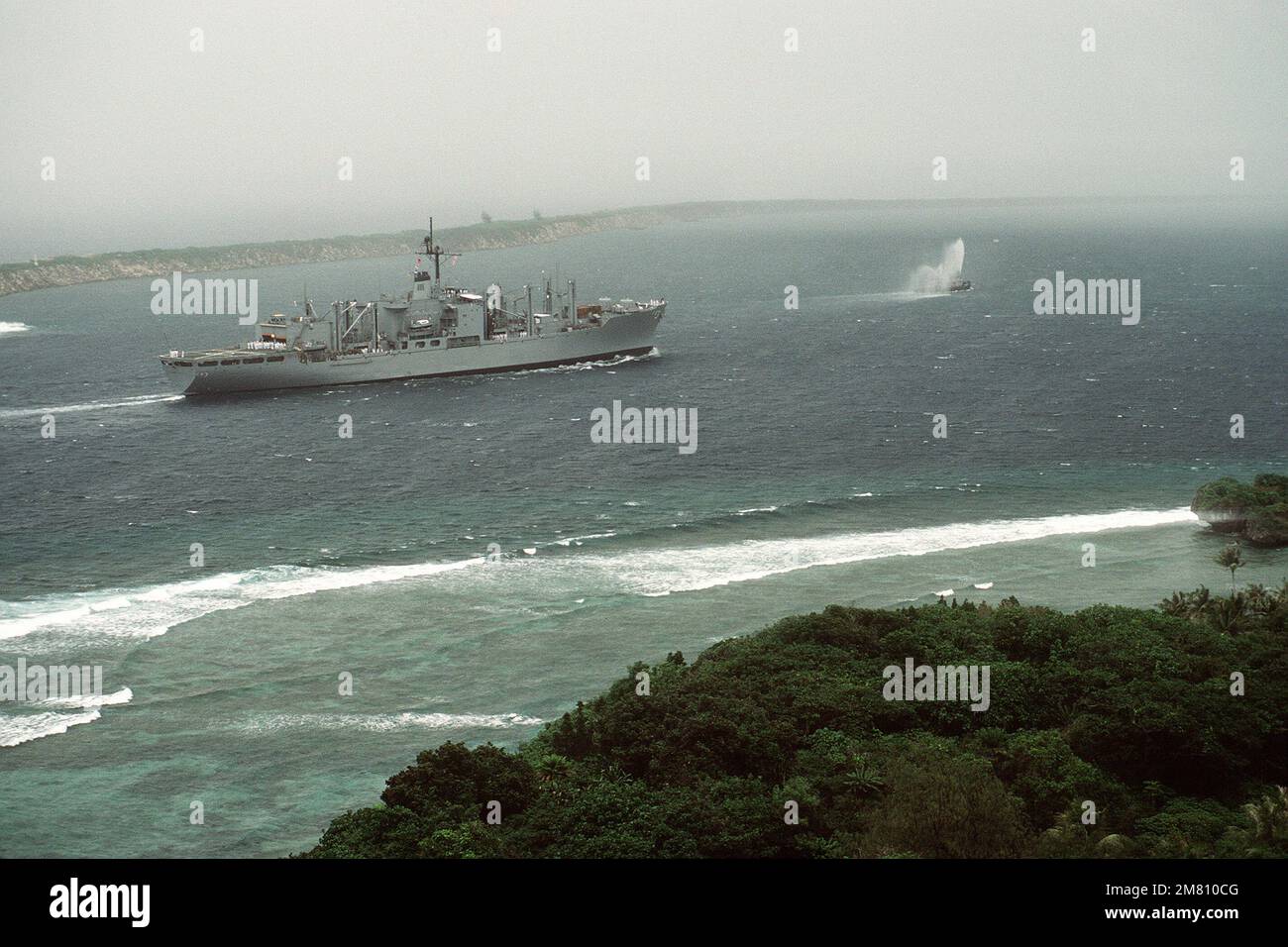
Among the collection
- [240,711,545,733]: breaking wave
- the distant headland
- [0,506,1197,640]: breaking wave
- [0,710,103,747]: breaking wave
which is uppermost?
the distant headland

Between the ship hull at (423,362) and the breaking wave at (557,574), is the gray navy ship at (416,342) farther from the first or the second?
the breaking wave at (557,574)

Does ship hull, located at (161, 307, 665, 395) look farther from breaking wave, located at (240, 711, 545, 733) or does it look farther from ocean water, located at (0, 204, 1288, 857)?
breaking wave, located at (240, 711, 545, 733)

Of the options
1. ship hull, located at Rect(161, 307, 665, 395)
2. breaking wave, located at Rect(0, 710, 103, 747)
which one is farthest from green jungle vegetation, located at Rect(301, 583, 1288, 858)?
ship hull, located at Rect(161, 307, 665, 395)

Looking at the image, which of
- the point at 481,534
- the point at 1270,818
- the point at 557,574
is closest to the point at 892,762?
the point at 1270,818

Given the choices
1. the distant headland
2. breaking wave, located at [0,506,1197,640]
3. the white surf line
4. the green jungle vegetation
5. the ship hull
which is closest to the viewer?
the green jungle vegetation

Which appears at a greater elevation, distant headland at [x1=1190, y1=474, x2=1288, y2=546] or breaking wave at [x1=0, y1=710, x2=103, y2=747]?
distant headland at [x1=1190, y1=474, x2=1288, y2=546]

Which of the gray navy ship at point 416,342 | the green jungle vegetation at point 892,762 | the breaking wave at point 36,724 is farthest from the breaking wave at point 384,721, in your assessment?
the gray navy ship at point 416,342

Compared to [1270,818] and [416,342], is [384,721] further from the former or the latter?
[416,342]
